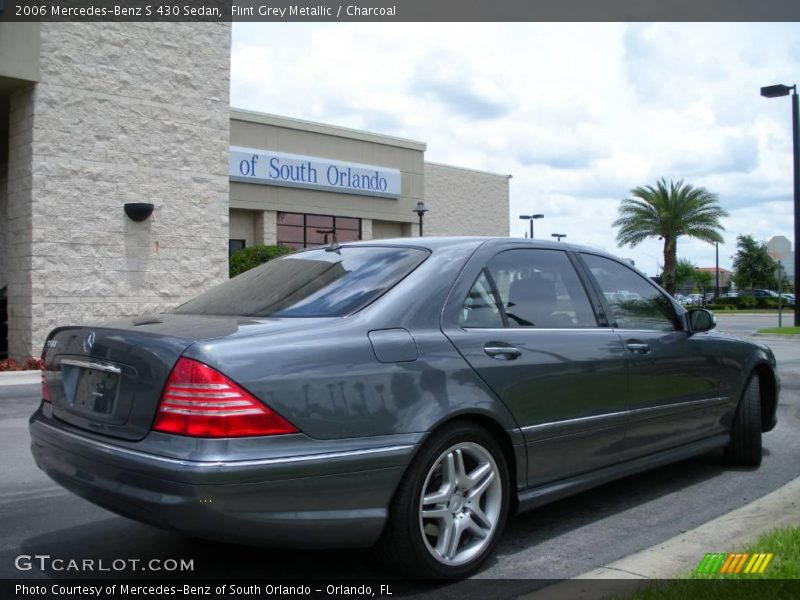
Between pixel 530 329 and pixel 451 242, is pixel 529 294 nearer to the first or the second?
pixel 530 329

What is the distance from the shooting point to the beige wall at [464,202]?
32469 mm

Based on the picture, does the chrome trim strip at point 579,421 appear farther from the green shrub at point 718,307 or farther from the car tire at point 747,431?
the green shrub at point 718,307

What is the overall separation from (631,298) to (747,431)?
1.52m

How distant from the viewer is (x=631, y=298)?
Result: 16.1 ft

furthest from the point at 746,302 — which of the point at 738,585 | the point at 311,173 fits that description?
the point at 738,585

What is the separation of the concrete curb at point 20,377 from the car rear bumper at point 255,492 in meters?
8.98

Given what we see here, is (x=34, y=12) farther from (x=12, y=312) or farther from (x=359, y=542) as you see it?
(x=359, y=542)

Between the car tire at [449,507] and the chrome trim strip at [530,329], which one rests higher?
the chrome trim strip at [530,329]

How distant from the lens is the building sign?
25.1 meters

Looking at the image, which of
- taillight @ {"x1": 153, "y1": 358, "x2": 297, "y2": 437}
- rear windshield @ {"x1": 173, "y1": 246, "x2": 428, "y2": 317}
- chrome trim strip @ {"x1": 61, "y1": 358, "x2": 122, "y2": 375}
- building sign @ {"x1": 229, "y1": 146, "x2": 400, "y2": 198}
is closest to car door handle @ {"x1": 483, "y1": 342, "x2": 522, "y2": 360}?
rear windshield @ {"x1": 173, "y1": 246, "x2": 428, "y2": 317}

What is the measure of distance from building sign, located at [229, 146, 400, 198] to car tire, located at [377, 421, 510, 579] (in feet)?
71.1

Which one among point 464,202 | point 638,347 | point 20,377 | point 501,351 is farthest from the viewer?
point 464,202

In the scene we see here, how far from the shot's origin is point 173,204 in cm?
1509

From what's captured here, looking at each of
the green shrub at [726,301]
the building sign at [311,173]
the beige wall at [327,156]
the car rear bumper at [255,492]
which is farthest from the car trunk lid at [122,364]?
the green shrub at [726,301]
